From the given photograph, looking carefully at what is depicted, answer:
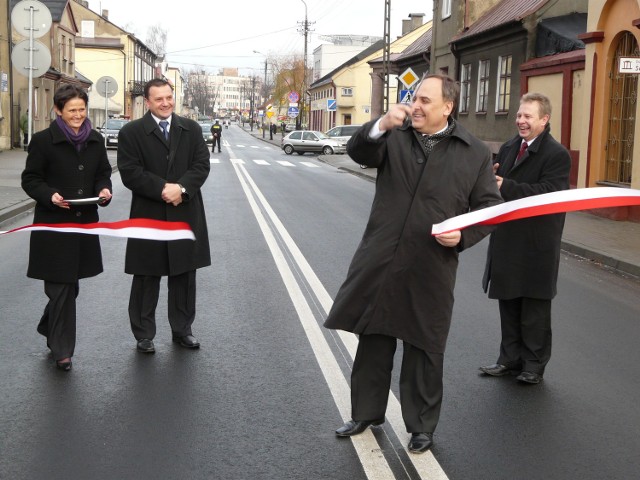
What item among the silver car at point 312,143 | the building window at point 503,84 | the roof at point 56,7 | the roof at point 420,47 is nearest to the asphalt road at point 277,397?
the building window at point 503,84

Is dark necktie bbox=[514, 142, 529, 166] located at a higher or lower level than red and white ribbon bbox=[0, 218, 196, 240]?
higher

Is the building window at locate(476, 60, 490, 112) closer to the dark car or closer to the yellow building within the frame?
the yellow building

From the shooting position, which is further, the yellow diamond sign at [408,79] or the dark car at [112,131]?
the dark car at [112,131]

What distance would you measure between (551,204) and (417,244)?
80cm

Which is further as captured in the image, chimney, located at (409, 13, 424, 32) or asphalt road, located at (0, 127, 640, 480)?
chimney, located at (409, 13, 424, 32)

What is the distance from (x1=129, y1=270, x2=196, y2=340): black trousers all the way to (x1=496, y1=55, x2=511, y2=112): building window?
21199mm

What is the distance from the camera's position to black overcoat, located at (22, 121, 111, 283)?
19.5 ft

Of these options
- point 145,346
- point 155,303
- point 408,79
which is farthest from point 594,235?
point 408,79

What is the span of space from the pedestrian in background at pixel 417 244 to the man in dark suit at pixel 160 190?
2.06 metres

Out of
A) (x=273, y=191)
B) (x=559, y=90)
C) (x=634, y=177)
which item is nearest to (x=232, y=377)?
(x=634, y=177)

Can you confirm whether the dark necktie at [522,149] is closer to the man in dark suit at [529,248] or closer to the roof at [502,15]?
the man in dark suit at [529,248]

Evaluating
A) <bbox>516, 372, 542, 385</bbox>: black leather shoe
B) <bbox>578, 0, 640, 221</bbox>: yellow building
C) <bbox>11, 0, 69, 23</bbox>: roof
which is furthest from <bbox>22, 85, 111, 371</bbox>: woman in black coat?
<bbox>11, 0, 69, 23</bbox>: roof

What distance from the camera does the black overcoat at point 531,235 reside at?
572cm

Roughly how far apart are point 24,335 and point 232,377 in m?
1.99
